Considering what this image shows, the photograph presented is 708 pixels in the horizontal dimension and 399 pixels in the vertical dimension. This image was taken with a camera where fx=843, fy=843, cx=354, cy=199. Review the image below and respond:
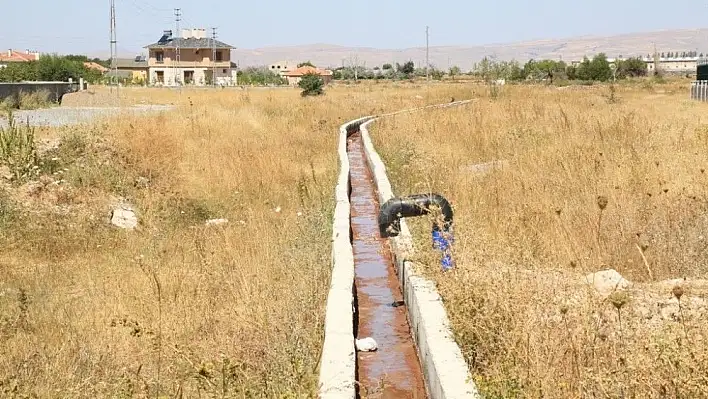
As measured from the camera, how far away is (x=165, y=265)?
8.89 meters

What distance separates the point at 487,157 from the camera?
15.5 meters

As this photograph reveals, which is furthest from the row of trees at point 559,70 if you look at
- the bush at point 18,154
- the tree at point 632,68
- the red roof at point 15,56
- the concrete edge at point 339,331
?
the red roof at point 15,56

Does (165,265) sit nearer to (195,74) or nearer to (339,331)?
(339,331)

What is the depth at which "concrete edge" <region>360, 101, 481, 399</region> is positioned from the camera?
4.23 metres

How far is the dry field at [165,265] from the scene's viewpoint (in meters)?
5.15

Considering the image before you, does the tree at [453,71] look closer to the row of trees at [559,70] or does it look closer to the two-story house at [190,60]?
the row of trees at [559,70]

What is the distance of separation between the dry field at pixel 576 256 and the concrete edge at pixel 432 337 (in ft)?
0.33

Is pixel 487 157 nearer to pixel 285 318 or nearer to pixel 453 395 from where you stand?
pixel 285 318

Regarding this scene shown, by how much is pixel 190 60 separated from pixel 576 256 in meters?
93.4

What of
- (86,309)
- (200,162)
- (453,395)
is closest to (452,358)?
(453,395)

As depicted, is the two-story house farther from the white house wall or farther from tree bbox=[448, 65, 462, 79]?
tree bbox=[448, 65, 462, 79]

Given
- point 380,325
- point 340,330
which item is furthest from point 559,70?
point 340,330

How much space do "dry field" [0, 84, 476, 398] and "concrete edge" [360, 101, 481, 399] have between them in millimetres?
643

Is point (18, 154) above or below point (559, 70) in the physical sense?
below
